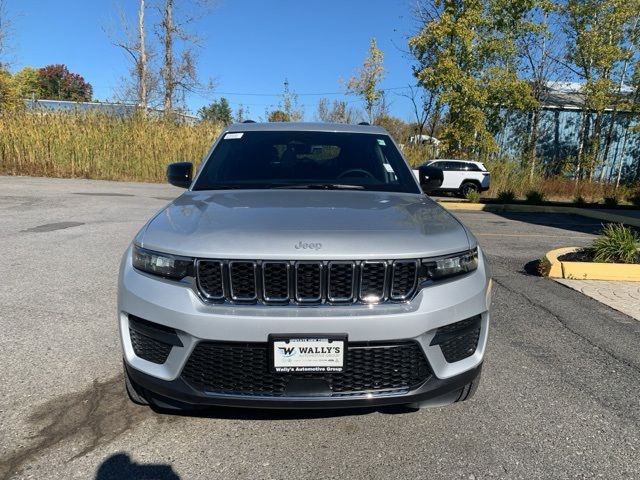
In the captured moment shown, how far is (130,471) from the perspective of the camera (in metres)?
2.31

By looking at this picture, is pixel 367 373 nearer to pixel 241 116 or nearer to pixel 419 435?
pixel 419 435

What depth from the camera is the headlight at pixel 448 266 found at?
242 centimetres

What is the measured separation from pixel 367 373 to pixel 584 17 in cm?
2388

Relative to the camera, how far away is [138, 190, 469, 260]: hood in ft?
7.57

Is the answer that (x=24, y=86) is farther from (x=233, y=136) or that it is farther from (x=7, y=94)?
(x=233, y=136)

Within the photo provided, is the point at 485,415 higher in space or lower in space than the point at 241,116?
lower

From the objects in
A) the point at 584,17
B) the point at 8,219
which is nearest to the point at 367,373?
the point at 8,219

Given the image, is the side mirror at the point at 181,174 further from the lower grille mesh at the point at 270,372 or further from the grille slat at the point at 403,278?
the grille slat at the point at 403,278

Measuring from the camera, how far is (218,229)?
8.12 ft

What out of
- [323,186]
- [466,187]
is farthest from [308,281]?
[466,187]

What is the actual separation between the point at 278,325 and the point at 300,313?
115mm

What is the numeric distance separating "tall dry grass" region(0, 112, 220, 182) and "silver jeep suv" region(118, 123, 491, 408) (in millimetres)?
18650

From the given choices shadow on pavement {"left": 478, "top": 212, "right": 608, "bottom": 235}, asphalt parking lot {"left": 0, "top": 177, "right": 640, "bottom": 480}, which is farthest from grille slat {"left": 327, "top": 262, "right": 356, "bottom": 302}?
shadow on pavement {"left": 478, "top": 212, "right": 608, "bottom": 235}

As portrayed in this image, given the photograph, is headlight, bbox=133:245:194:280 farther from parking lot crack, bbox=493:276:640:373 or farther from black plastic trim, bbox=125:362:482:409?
parking lot crack, bbox=493:276:640:373
